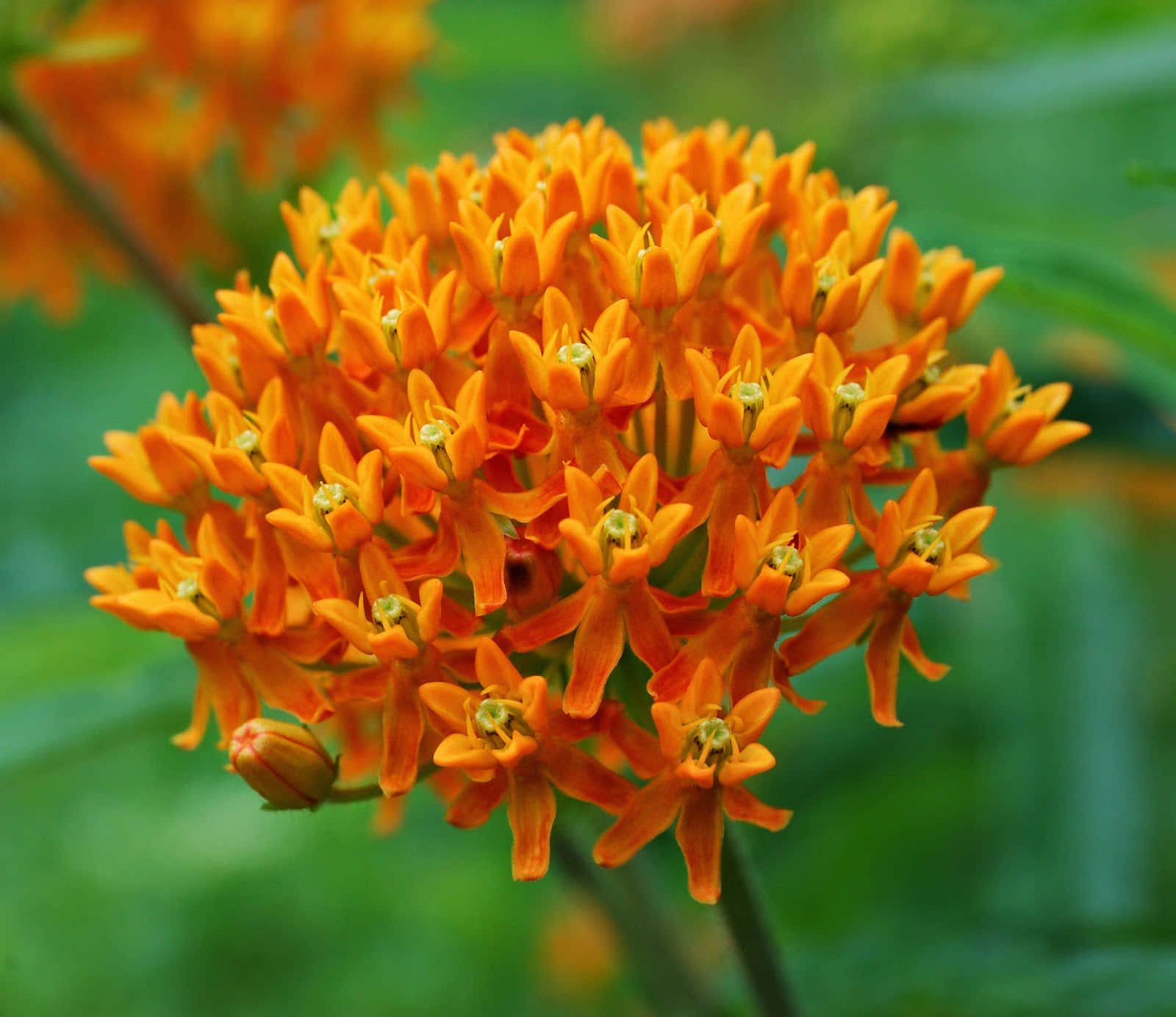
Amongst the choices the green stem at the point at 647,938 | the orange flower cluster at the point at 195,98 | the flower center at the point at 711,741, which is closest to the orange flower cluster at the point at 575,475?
the flower center at the point at 711,741

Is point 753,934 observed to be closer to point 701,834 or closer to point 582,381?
point 701,834

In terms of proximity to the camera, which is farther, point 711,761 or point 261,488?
point 261,488

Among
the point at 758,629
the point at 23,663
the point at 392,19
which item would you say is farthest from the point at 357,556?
the point at 392,19

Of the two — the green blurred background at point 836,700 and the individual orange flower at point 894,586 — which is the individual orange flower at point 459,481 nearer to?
the individual orange flower at point 894,586

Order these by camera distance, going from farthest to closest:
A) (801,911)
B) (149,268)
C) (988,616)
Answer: (988,616), (801,911), (149,268)

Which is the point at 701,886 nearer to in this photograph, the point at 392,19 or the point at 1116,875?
the point at 1116,875
